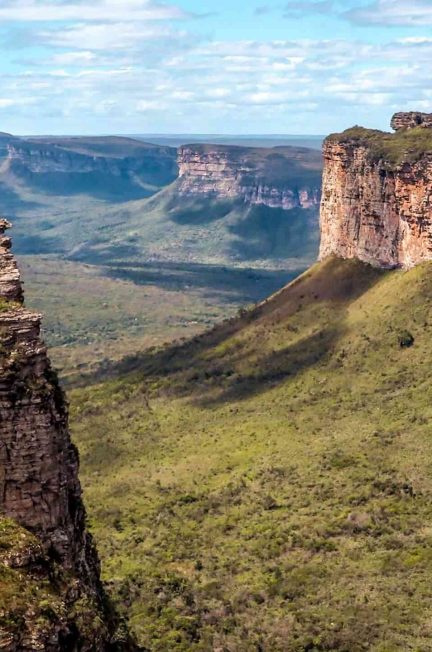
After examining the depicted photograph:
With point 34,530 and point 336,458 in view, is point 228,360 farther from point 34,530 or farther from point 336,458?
point 34,530

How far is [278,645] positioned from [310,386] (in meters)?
30.7

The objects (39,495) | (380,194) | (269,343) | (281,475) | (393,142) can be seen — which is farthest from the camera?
(269,343)

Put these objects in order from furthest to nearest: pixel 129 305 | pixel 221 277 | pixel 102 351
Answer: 1. pixel 221 277
2. pixel 129 305
3. pixel 102 351

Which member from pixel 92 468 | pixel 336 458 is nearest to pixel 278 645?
pixel 336 458

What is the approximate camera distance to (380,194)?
75.4m

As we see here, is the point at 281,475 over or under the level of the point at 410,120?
under

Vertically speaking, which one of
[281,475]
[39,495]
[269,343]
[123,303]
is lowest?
[123,303]

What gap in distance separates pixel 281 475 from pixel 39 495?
3696 cm

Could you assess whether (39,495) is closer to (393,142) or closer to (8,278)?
(8,278)

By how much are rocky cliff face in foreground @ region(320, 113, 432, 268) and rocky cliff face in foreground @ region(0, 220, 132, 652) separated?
Result: 1988 inches

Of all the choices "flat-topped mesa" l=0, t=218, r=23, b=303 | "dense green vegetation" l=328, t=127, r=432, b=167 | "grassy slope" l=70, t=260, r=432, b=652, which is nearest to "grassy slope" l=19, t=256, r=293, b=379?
"grassy slope" l=70, t=260, r=432, b=652

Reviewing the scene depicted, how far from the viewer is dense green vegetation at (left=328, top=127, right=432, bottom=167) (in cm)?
7119

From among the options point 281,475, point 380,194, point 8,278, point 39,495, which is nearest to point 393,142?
point 380,194

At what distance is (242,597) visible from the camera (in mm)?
45312
